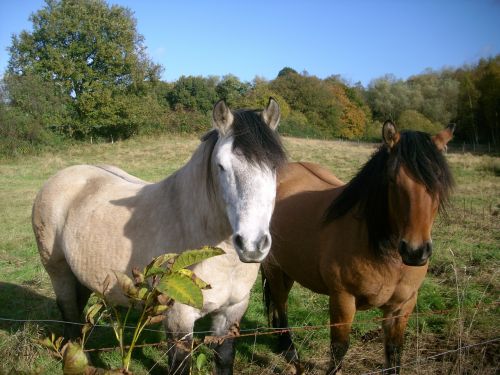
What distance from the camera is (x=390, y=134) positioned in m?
2.43

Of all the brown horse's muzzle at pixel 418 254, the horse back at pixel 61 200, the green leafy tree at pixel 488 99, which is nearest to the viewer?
the brown horse's muzzle at pixel 418 254

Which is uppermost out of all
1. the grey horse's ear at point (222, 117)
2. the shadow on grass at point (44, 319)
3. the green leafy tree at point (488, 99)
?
the green leafy tree at point (488, 99)

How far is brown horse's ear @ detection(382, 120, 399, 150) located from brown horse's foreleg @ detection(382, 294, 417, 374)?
1.16 meters

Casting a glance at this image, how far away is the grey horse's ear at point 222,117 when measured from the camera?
2.03 meters

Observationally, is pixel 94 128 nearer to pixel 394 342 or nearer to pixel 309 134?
pixel 309 134

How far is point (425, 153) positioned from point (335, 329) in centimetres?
135

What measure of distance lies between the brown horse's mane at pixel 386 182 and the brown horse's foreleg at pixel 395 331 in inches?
21.6

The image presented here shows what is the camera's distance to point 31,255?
20.5 ft

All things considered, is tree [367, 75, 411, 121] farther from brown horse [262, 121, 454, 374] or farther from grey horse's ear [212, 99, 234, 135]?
grey horse's ear [212, 99, 234, 135]

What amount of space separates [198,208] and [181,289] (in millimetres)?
1056

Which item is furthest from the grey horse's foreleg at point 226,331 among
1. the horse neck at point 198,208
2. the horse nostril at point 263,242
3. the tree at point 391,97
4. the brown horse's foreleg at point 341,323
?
the tree at point 391,97

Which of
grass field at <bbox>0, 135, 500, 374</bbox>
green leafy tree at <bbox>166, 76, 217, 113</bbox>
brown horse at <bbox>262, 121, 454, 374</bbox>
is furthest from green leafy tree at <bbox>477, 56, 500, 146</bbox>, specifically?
green leafy tree at <bbox>166, 76, 217, 113</bbox>

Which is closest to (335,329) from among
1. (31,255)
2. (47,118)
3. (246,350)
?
(246,350)

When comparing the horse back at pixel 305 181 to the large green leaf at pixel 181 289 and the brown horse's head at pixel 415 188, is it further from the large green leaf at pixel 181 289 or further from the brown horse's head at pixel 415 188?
the large green leaf at pixel 181 289
